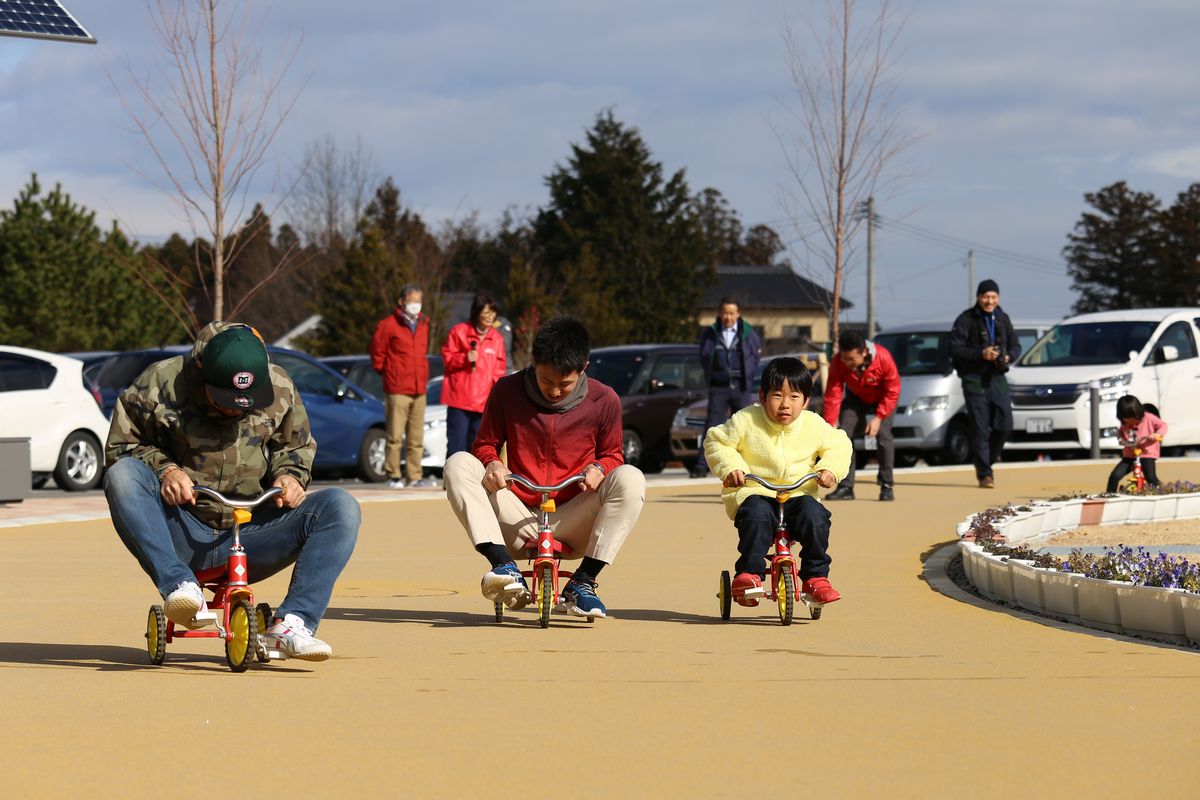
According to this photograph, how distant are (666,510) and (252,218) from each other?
7822 mm

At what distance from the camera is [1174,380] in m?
24.6

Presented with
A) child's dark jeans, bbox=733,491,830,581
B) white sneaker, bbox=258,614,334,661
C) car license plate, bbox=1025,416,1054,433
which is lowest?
white sneaker, bbox=258,614,334,661

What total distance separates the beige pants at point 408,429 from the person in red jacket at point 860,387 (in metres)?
5.07

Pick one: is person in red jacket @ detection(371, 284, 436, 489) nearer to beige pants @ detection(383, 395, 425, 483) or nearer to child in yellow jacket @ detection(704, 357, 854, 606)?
beige pants @ detection(383, 395, 425, 483)

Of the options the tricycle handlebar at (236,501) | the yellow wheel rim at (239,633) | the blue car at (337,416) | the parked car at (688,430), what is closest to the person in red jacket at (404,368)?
the blue car at (337,416)

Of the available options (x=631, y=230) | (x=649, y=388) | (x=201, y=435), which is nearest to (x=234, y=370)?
(x=201, y=435)

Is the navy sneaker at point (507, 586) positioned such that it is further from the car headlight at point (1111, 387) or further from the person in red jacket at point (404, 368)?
the car headlight at point (1111, 387)

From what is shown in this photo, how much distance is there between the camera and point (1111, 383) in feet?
79.7

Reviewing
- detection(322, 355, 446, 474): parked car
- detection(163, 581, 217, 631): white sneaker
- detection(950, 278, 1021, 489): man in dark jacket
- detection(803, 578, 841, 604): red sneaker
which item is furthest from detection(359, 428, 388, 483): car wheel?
detection(163, 581, 217, 631): white sneaker

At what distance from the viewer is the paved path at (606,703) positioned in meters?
5.31

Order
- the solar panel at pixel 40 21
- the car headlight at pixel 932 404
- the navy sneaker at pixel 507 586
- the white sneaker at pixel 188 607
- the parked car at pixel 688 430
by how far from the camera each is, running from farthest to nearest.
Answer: the car headlight at pixel 932 404 < the parked car at pixel 688 430 < the solar panel at pixel 40 21 < the navy sneaker at pixel 507 586 < the white sneaker at pixel 188 607

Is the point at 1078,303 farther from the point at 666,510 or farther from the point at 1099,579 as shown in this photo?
the point at 1099,579

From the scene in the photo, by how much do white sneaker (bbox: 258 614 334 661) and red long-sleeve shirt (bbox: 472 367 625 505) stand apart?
192 cm

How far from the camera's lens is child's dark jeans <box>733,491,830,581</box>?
899cm
